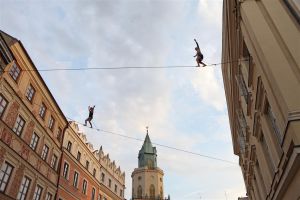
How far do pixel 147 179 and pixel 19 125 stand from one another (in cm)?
5109

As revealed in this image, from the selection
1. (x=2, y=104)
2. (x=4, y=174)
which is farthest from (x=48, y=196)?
(x=2, y=104)

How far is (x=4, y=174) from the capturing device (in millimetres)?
16781

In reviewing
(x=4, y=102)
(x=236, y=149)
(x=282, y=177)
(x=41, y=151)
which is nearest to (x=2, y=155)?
(x=4, y=102)

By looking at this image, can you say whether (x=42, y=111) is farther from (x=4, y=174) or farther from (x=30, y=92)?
(x=4, y=174)

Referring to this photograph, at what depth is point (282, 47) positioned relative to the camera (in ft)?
31.1

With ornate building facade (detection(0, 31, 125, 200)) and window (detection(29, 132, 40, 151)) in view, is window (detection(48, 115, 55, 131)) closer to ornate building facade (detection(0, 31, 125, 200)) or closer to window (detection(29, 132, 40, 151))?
ornate building facade (detection(0, 31, 125, 200))

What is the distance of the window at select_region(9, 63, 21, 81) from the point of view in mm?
17872

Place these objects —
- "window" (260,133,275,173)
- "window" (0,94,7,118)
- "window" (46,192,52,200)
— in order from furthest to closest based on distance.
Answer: "window" (46,192,52,200) < "window" (0,94,7,118) < "window" (260,133,275,173)

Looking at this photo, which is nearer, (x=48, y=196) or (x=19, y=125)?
(x=19, y=125)

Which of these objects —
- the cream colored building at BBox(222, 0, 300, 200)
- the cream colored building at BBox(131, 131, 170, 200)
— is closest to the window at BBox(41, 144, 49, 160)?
the cream colored building at BBox(222, 0, 300, 200)

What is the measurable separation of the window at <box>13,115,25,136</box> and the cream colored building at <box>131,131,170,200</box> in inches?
1923

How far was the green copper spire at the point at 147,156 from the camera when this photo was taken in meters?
70.1

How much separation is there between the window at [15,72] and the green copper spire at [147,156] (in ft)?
175

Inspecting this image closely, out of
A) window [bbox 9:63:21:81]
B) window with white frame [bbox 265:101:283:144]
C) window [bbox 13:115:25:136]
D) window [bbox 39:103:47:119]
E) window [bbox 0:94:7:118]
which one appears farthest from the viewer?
window [bbox 39:103:47:119]
